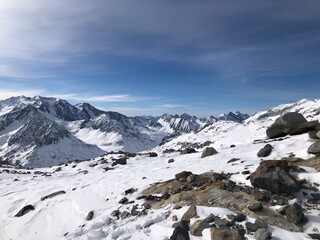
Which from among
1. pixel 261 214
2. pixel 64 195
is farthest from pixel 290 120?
pixel 64 195

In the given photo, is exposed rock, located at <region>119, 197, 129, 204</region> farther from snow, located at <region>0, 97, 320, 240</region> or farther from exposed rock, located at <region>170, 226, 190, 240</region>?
exposed rock, located at <region>170, 226, 190, 240</region>

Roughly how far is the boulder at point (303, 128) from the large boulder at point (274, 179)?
12593 millimetres

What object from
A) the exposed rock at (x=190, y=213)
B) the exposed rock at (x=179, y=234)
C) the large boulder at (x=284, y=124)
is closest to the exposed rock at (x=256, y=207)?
the exposed rock at (x=190, y=213)

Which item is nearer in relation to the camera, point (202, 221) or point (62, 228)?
point (202, 221)

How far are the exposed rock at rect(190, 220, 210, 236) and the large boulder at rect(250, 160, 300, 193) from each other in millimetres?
4226

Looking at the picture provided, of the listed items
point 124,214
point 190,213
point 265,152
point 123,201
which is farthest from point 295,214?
point 265,152

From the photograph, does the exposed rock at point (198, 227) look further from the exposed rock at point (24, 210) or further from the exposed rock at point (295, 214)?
the exposed rock at point (24, 210)

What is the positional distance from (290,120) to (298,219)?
20.4 m

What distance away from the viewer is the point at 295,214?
14781mm

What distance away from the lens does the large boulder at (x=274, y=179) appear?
17.0 m

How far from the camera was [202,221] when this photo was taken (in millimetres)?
15383

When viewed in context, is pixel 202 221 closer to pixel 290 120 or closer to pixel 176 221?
pixel 176 221

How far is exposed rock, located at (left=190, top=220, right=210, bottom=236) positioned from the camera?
49.2 feet

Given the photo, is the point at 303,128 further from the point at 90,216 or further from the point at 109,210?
the point at 90,216
